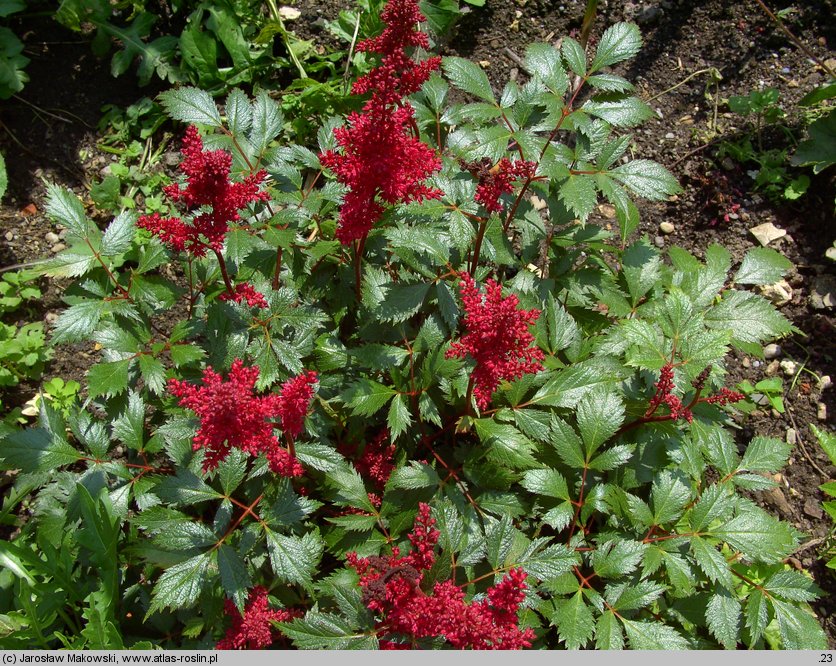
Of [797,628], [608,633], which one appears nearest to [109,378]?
[608,633]

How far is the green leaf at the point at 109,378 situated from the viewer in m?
2.51

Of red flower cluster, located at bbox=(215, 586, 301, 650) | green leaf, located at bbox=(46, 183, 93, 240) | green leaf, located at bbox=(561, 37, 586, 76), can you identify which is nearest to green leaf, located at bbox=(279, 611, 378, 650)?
red flower cluster, located at bbox=(215, 586, 301, 650)

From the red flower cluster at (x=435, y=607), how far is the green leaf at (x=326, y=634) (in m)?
0.09

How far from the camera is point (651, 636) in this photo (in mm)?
2404

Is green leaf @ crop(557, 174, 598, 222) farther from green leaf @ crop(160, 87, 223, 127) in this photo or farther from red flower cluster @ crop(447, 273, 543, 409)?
green leaf @ crop(160, 87, 223, 127)

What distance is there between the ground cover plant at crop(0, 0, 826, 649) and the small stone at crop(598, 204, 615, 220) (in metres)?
1.16

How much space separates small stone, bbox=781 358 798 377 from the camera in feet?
12.4

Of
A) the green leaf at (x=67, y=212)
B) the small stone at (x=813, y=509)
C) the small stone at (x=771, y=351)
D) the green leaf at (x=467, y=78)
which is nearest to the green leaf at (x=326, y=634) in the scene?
the green leaf at (x=67, y=212)

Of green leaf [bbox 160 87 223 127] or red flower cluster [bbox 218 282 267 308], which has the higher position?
green leaf [bbox 160 87 223 127]

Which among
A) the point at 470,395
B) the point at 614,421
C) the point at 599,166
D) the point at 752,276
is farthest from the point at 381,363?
the point at 752,276

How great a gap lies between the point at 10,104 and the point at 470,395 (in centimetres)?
377

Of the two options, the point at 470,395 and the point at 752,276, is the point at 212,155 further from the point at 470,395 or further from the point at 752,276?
the point at 752,276

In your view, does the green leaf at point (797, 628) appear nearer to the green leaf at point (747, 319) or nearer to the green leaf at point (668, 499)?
the green leaf at point (668, 499)

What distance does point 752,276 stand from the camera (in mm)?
3059
